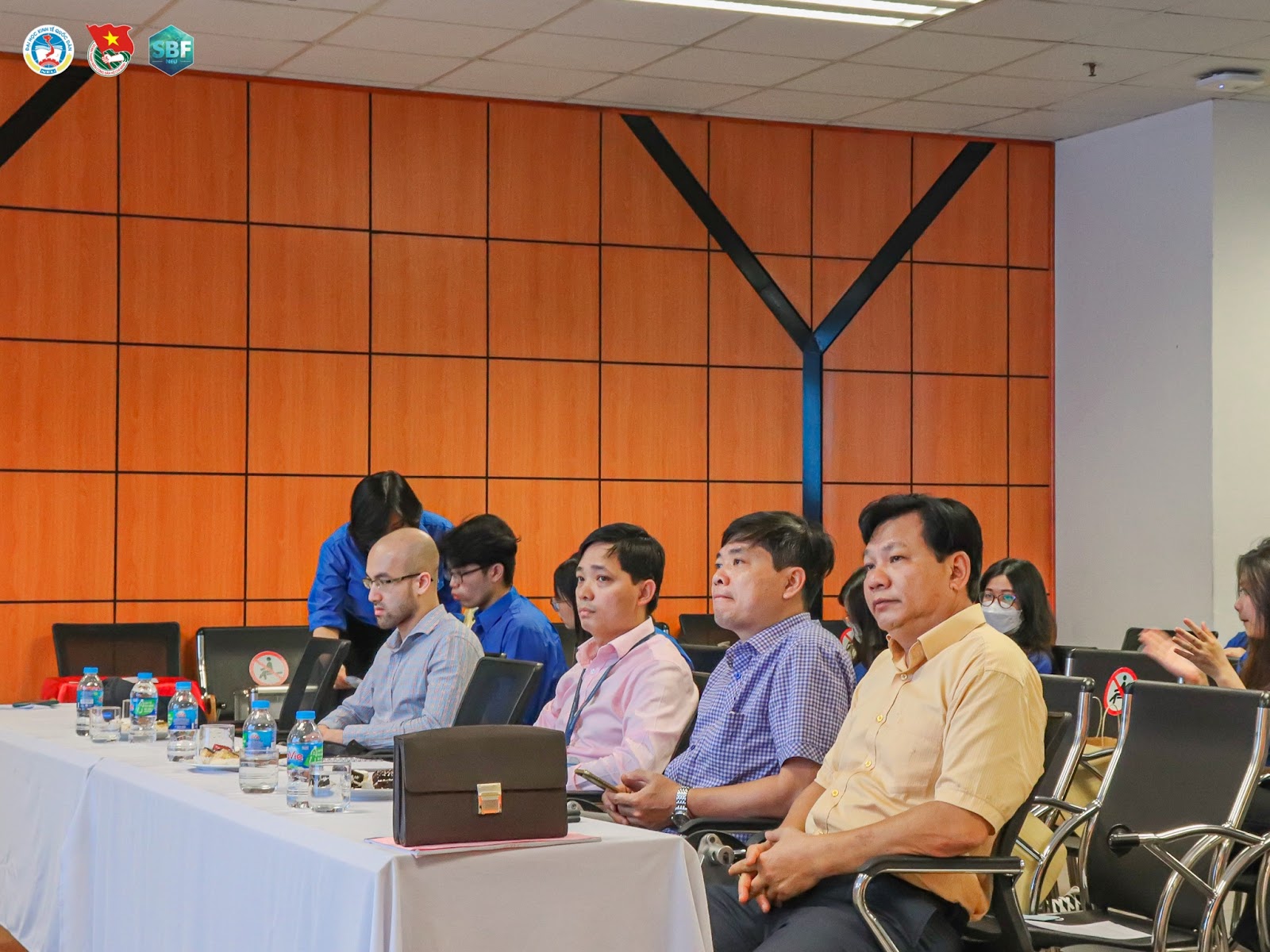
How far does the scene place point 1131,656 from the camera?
515cm

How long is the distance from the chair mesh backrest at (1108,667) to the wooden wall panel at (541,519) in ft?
12.2

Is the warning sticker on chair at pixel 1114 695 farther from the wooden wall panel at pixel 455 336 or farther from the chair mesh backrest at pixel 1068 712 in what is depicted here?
the wooden wall panel at pixel 455 336

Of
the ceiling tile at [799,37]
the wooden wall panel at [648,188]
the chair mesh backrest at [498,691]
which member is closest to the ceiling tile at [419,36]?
the ceiling tile at [799,37]

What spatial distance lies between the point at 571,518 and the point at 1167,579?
10.5 feet

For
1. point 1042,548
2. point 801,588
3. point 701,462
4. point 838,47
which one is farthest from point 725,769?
point 1042,548

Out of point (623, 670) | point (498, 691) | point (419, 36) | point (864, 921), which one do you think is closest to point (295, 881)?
point (864, 921)

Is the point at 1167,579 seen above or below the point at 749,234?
below

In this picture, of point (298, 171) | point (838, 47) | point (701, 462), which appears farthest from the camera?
point (701, 462)

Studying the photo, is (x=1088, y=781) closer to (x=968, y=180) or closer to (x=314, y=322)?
(x=314, y=322)

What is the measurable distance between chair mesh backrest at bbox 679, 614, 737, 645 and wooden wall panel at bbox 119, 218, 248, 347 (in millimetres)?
2666

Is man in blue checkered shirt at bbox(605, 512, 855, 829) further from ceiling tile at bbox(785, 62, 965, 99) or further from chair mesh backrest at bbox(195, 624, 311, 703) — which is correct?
ceiling tile at bbox(785, 62, 965, 99)

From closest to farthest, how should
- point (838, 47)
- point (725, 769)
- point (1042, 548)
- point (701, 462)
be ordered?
1. point (725, 769)
2. point (838, 47)
3. point (701, 462)
4. point (1042, 548)

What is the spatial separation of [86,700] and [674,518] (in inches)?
183

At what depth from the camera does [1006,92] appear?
328 inches
